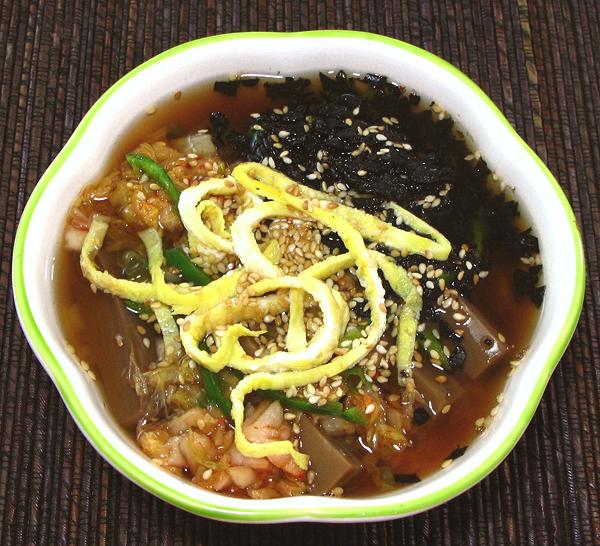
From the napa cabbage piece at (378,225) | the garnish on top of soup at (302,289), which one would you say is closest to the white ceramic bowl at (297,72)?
the garnish on top of soup at (302,289)

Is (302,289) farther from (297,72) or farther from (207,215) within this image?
(297,72)

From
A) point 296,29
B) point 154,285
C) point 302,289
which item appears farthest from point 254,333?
point 296,29

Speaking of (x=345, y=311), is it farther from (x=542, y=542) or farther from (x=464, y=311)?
(x=542, y=542)

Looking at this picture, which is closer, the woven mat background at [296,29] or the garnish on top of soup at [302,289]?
the garnish on top of soup at [302,289]

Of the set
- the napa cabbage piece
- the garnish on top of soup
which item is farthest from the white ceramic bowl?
the napa cabbage piece

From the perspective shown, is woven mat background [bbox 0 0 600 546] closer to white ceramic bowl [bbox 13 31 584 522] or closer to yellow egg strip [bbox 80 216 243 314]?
white ceramic bowl [bbox 13 31 584 522]

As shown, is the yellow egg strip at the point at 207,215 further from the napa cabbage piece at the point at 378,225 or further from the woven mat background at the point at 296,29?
the woven mat background at the point at 296,29

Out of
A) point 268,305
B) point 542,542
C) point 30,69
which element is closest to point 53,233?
point 268,305
